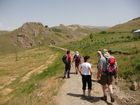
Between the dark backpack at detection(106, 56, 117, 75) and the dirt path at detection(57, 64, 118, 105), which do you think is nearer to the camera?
the dark backpack at detection(106, 56, 117, 75)

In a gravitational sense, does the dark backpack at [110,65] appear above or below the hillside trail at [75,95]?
above

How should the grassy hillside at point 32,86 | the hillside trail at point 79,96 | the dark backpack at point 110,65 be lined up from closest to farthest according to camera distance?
the dark backpack at point 110,65, the hillside trail at point 79,96, the grassy hillside at point 32,86

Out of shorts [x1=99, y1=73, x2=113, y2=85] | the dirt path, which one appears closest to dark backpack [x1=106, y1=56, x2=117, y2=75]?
shorts [x1=99, y1=73, x2=113, y2=85]

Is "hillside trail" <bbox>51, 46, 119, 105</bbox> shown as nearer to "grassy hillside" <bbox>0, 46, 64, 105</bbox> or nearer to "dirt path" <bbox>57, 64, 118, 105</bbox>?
"dirt path" <bbox>57, 64, 118, 105</bbox>

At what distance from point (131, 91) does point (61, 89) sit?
442 cm

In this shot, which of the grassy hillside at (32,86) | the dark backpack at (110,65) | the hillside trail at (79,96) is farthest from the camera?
the grassy hillside at (32,86)

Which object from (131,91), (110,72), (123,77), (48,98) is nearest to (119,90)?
(131,91)

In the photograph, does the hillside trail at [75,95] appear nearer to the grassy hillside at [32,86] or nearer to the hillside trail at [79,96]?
the hillside trail at [79,96]

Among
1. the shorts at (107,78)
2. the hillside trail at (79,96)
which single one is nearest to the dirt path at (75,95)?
the hillside trail at (79,96)

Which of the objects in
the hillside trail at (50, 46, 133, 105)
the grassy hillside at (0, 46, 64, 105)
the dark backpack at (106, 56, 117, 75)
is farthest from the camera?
the grassy hillside at (0, 46, 64, 105)

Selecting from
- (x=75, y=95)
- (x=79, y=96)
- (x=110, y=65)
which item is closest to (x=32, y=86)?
(x=75, y=95)

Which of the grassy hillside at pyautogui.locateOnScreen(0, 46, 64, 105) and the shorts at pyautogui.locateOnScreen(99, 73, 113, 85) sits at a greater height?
the shorts at pyautogui.locateOnScreen(99, 73, 113, 85)

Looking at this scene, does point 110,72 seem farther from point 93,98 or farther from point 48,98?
→ point 48,98

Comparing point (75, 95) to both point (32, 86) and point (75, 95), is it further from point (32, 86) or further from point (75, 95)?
point (32, 86)
